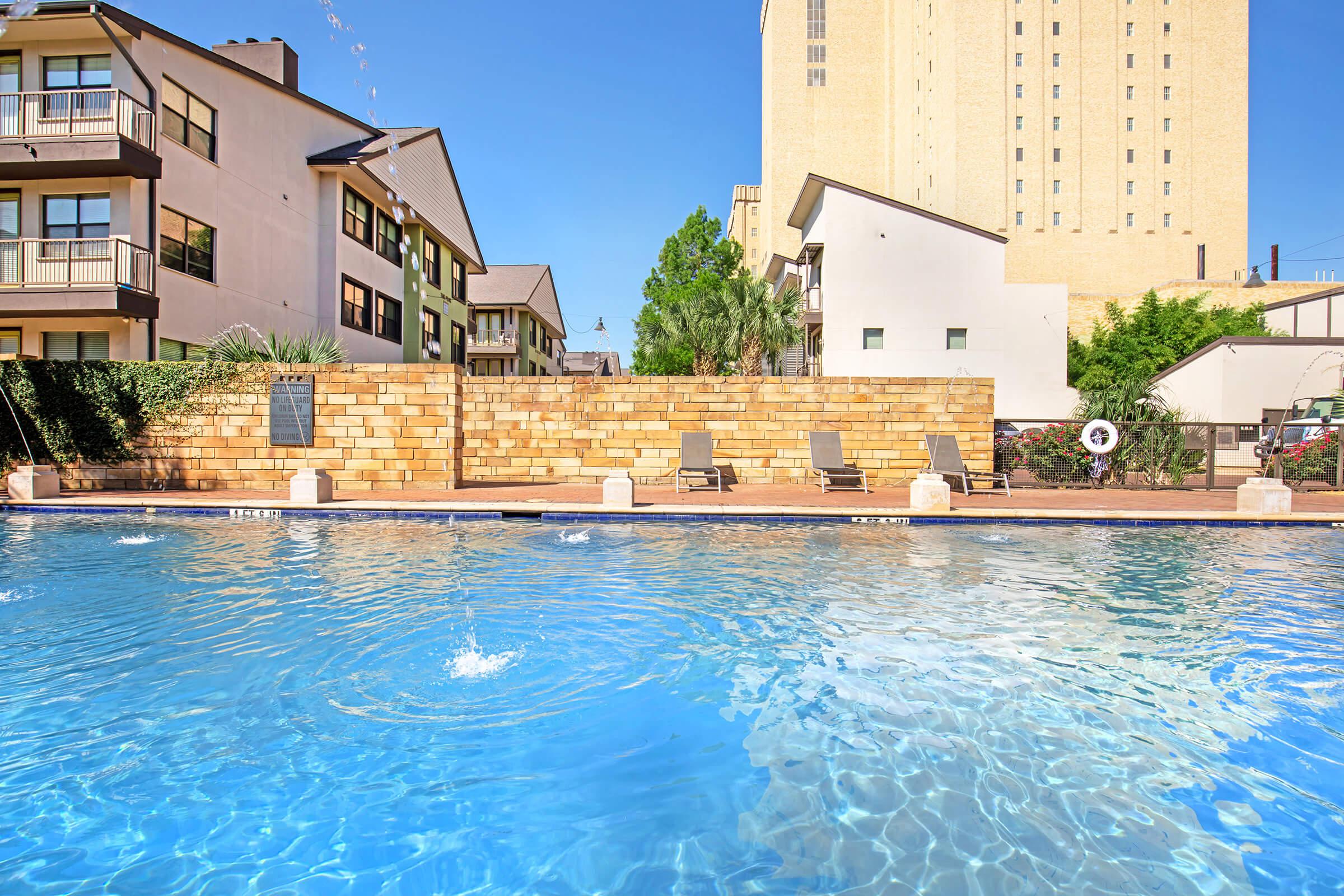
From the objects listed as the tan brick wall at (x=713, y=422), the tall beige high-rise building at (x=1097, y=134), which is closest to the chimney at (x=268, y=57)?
the tan brick wall at (x=713, y=422)

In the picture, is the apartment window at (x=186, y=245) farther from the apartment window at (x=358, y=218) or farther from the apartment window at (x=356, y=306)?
the apartment window at (x=358, y=218)

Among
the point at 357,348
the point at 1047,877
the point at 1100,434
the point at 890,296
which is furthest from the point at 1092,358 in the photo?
the point at 1047,877

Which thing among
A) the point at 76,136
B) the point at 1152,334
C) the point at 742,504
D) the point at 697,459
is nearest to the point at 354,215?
the point at 76,136

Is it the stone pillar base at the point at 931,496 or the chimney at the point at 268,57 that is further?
the chimney at the point at 268,57

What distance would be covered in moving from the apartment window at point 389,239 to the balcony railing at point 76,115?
30.7 ft

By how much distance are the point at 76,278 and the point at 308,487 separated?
8.50m

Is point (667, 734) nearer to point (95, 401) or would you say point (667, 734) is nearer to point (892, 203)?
point (95, 401)

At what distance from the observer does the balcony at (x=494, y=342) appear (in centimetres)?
3847

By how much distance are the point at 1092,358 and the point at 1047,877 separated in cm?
4345

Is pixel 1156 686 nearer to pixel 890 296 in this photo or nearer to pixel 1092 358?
pixel 890 296

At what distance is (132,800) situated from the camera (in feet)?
9.91

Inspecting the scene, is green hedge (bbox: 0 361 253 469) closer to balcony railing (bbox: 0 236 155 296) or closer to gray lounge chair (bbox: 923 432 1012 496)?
balcony railing (bbox: 0 236 155 296)

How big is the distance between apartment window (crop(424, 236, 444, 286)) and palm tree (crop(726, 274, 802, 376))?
37.1 ft

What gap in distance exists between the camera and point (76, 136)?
569 inches
